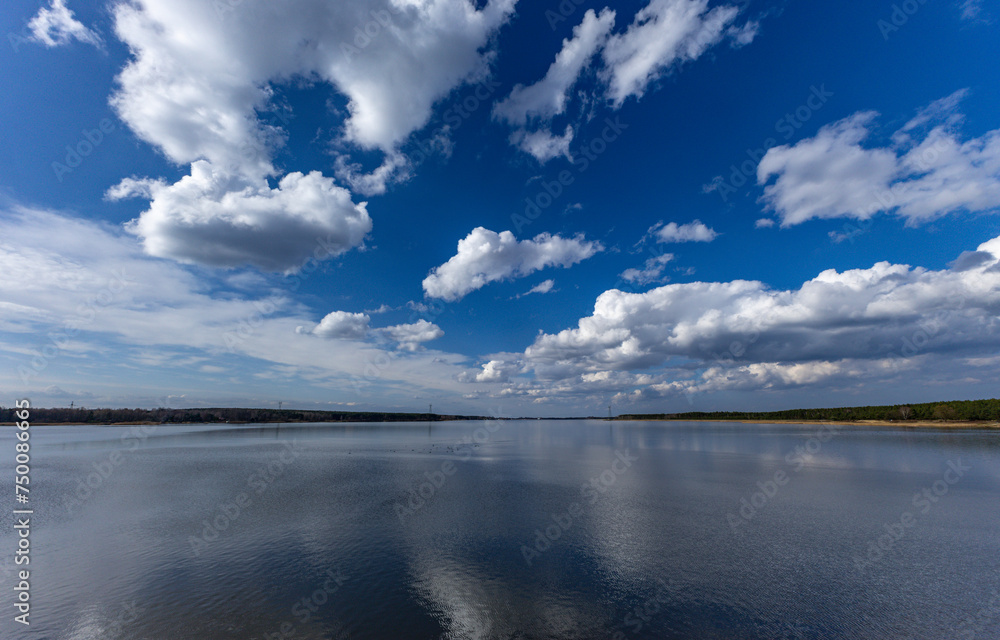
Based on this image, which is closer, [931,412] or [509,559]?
[509,559]

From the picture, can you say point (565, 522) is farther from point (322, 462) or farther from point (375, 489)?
point (322, 462)

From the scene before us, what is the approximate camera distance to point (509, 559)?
19.0 metres

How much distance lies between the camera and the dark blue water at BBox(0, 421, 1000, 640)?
1358 cm

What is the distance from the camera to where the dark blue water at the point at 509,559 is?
1358cm

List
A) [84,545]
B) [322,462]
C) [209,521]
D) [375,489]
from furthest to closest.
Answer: [322,462]
[375,489]
[209,521]
[84,545]

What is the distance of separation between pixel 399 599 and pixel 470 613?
2777 mm

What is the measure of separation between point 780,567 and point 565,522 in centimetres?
1105

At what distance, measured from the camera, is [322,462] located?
53.3m

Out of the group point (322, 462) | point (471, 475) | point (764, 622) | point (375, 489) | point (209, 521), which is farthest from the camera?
point (322, 462)

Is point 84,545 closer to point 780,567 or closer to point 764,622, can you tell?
point 764,622

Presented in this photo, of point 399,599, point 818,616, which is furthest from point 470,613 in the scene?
point 818,616

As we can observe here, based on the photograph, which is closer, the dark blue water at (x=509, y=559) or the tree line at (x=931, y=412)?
the dark blue water at (x=509, y=559)

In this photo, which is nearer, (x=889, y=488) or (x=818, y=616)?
(x=818, y=616)

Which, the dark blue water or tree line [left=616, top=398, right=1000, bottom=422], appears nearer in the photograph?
the dark blue water
